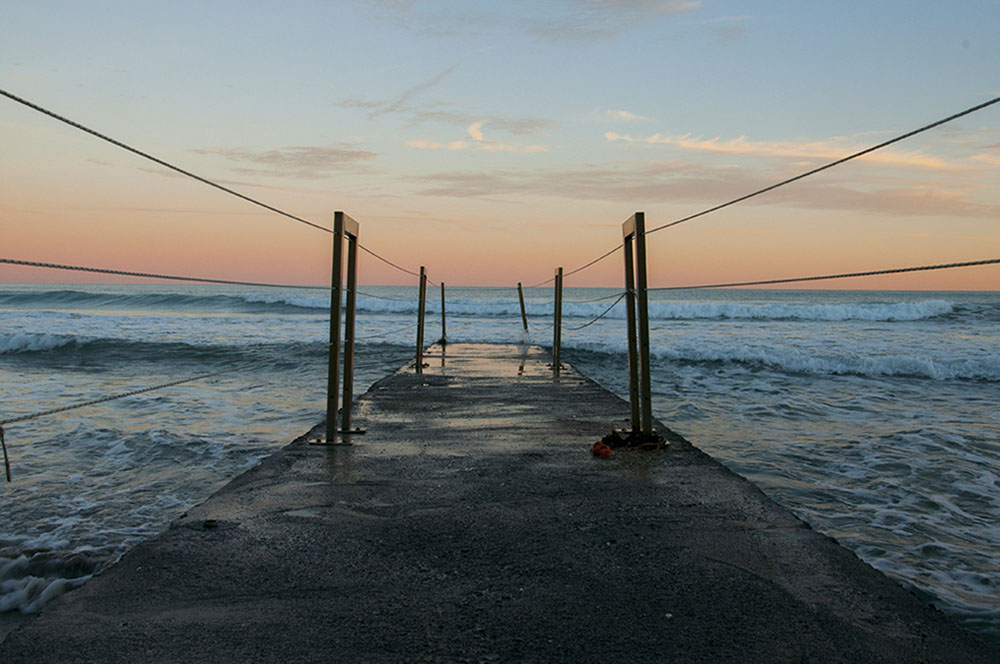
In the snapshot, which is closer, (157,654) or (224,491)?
(157,654)

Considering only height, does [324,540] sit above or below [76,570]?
above

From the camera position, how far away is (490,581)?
237 centimetres

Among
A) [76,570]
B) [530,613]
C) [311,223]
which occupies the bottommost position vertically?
[76,570]

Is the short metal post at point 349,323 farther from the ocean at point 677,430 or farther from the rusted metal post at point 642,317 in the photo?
the rusted metal post at point 642,317

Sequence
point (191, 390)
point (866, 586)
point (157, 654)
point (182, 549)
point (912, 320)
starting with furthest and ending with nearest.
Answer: point (912, 320), point (191, 390), point (182, 549), point (866, 586), point (157, 654)

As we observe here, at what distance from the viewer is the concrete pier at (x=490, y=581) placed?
1.91 m

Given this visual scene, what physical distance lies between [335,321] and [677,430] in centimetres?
411

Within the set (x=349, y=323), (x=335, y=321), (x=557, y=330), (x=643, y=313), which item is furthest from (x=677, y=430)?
(x=335, y=321)

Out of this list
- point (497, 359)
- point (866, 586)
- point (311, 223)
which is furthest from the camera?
point (497, 359)

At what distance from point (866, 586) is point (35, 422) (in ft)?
25.5

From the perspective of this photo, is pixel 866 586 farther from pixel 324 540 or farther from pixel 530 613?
pixel 324 540

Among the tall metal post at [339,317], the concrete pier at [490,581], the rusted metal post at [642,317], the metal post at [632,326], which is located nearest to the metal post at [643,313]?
the rusted metal post at [642,317]

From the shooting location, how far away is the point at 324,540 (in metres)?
2.78

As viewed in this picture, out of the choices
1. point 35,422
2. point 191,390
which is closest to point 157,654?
point 35,422
